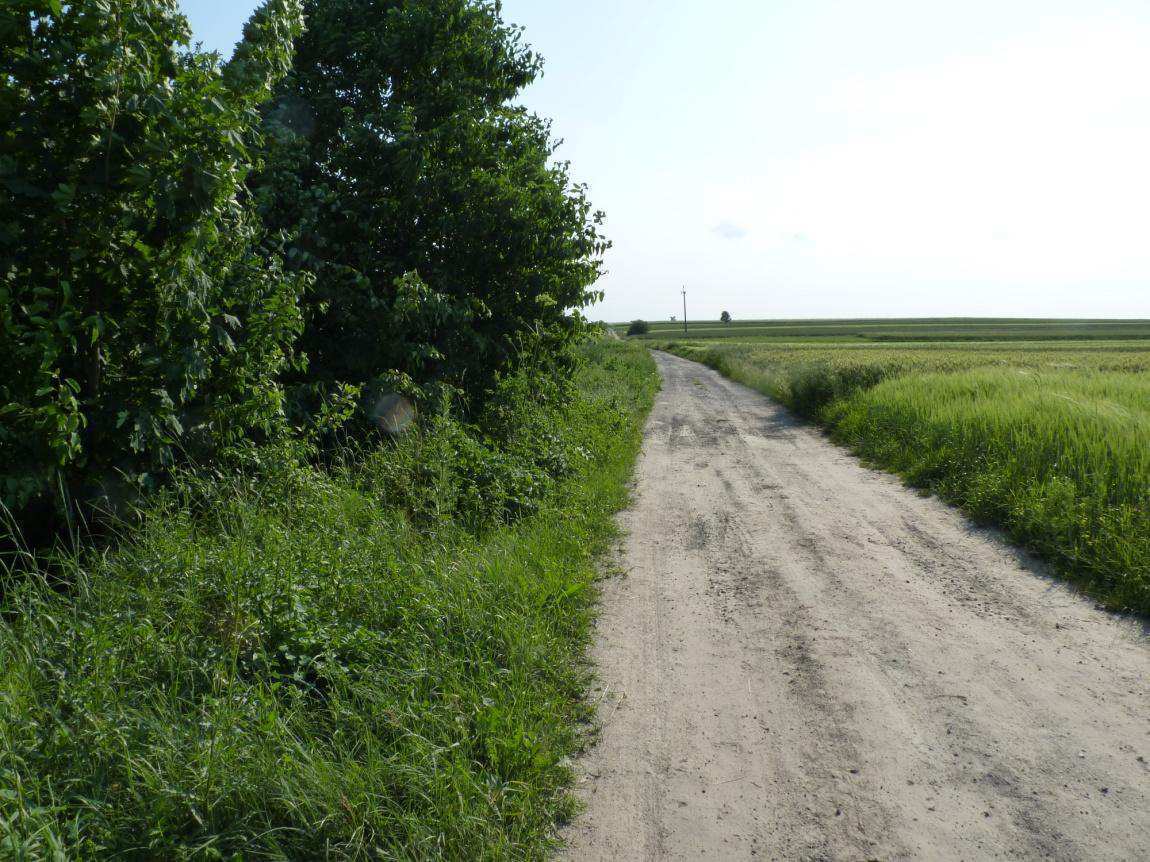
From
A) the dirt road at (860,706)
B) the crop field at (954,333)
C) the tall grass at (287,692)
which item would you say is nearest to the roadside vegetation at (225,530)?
the tall grass at (287,692)

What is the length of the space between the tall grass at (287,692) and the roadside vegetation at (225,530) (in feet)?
0.05

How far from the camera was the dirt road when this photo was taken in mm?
2814

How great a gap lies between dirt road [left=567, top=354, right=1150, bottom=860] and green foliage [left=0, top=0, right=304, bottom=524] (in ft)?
11.7

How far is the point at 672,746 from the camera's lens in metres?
3.41

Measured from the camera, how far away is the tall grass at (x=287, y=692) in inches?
102

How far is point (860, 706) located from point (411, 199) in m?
7.47

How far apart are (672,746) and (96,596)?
328cm

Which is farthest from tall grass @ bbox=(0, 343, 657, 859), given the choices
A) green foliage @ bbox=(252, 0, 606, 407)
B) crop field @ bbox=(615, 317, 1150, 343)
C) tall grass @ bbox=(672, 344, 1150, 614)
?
crop field @ bbox=(615, 317, 1150, 343)

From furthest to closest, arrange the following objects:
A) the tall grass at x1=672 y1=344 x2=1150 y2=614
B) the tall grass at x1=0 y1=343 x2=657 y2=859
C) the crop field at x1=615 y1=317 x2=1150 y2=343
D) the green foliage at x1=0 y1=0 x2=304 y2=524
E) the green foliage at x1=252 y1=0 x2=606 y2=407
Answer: the crop field at x1=615 y1=317 x2=1150 y2=343 < the green foliage at x1=252 y1=0 x2=606 y2=407 < the tall grass at x1=672 y1=344 x2=1150 y2=614 < the green foliage at x1=0 y1=0 x2=304 y2=524 < the tall grass at x1=0 y1=343 x2=657 y2=859

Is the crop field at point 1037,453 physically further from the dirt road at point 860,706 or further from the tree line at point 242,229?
the tree line at point 242,229

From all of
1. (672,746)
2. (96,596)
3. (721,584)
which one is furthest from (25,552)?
(721,584)

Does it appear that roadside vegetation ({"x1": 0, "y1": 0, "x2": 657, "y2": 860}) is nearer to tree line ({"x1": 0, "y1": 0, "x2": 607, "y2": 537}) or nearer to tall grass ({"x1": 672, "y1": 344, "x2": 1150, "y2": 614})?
tree line ({"x1": 0, "y1": 0, "x2": 607, "y2": 537})

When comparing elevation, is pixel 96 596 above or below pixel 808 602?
above

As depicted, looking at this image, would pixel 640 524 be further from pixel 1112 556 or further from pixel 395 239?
pixel 395 239
